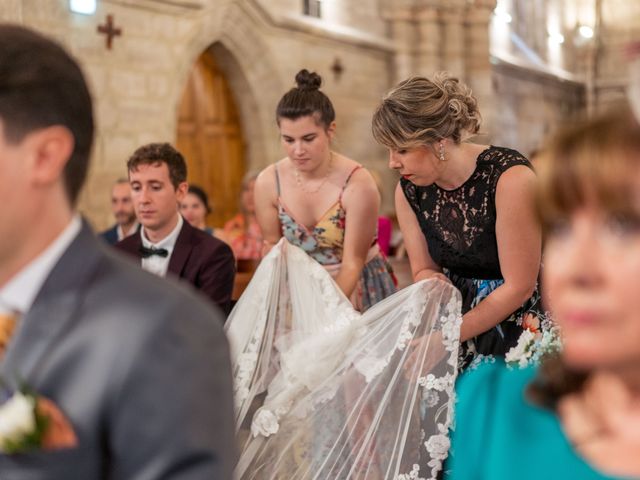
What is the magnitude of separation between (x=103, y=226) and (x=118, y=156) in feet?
1.95

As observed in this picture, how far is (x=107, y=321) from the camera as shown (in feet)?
4.19

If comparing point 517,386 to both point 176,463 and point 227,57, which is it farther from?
point 227,57

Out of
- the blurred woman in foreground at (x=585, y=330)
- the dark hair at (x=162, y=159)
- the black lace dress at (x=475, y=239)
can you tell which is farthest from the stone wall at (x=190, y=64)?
the blurred woman in foreground at (x=585, y=330)

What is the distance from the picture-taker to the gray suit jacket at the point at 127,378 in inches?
49.1

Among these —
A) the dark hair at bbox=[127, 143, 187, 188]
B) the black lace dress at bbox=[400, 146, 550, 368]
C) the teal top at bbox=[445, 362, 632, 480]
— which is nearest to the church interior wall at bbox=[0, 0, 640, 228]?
the dark hair at bbox=[127, 143, 187, 188]

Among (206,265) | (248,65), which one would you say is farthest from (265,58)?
(206,265)

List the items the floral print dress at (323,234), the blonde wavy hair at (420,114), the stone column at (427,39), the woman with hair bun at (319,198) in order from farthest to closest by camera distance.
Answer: the stone column at (427,39), the floral print dress at (323,234), the woman with hair bun at (319,198), the blonde wavy hair at (420,114)

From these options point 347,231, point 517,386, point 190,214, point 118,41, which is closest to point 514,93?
point 118,41

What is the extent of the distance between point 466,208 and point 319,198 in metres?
0.95

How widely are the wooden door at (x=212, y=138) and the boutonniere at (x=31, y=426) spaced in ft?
28.0

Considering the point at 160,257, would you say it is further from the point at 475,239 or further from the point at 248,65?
the point at 248,65

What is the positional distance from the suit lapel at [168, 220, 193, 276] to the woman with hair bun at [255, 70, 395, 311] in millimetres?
400

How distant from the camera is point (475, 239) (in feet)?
10.5

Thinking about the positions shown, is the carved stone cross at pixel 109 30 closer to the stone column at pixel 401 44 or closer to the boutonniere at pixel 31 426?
the stone column at pixel 401 44
